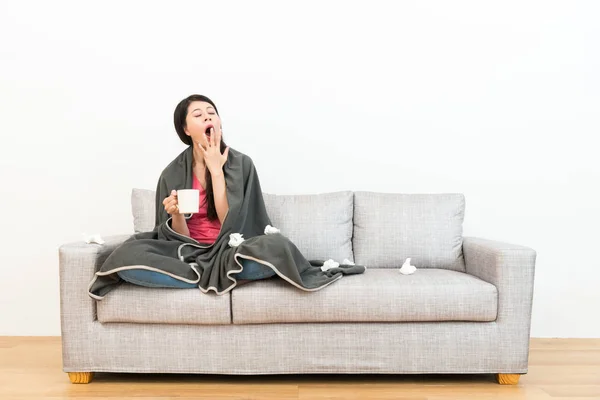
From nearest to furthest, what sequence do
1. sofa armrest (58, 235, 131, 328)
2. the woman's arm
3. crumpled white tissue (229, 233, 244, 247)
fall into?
sofa armrest (58, 235, 131, 328) → crumpled white tissue (229, 233, 244, 247) → the woman's arm

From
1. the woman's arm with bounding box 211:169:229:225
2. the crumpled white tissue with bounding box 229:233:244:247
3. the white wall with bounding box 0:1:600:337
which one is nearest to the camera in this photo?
the crumpled white tissue with bounding box 229:233:244:247

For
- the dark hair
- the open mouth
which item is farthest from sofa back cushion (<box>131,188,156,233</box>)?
the open mouth

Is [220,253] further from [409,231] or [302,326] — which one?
[409,231]

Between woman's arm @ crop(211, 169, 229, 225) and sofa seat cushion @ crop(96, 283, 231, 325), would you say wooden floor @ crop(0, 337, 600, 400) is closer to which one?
sofa seat cushion @ crop(96, 283, 231, 325)

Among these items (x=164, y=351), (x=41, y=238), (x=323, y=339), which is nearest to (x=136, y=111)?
(x=41, y=238)

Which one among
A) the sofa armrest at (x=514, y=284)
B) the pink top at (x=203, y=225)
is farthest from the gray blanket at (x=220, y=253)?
the sofa armrest at (x=514, y=284)

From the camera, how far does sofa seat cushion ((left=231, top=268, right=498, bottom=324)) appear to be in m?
2.39

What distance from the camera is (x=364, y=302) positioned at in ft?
7.88

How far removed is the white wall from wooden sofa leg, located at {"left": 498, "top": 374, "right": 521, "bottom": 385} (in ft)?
3.28

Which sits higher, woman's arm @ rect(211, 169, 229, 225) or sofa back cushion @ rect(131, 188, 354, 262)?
woman's arm @ rect(211, 169, 229, 225)

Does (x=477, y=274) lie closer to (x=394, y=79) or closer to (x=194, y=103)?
(x=394, y=79)

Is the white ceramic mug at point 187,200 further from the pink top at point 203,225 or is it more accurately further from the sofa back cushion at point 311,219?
the sofa back cushion at point 311,219

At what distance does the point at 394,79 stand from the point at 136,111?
147 centimetres

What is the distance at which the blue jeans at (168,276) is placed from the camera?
94.3 inches
